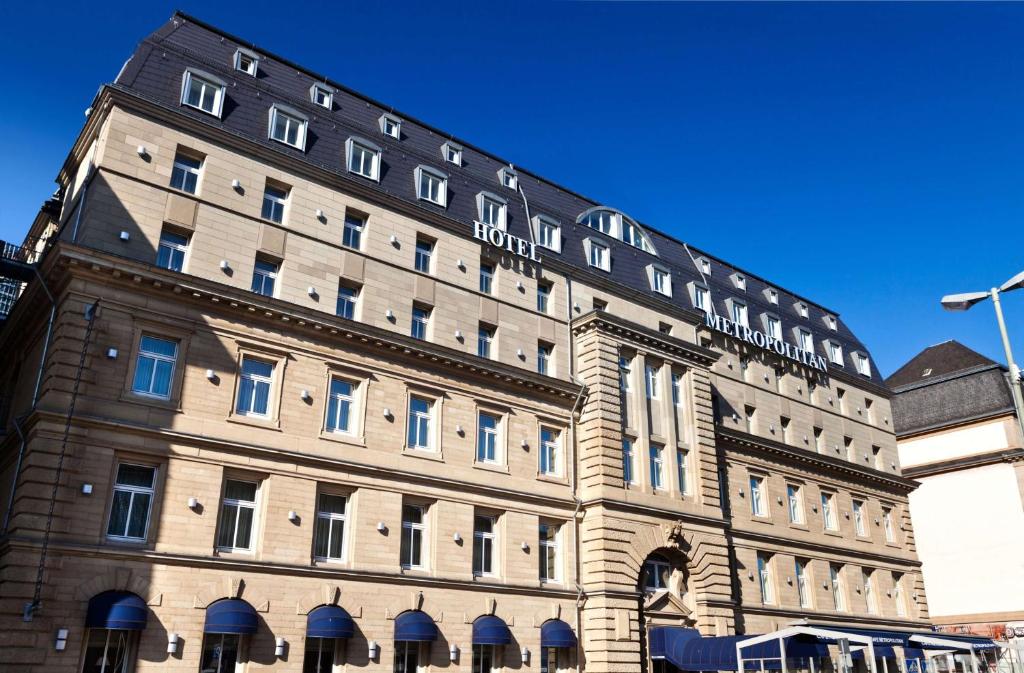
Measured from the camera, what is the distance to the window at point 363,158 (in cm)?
3634

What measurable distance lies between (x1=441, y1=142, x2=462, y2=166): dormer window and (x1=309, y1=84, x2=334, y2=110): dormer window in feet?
20.1

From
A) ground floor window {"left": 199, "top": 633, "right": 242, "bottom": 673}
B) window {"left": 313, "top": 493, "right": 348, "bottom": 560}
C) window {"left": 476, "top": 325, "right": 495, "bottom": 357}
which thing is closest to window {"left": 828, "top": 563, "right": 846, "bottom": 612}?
window {"left": 476, "top": 325, "right": 495, "bottom": 357}

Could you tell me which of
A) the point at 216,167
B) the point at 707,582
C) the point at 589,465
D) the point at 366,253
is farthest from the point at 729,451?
the point at 216,167

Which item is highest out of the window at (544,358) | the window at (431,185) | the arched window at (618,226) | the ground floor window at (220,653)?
the arched window at (618,226)

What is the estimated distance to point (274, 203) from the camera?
109ft

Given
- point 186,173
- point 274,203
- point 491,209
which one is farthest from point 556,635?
point 186,173

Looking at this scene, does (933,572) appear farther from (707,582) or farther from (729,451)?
(707,582)

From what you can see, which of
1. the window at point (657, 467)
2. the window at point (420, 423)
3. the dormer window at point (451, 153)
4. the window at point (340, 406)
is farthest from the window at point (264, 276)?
the window at point (657, 467)

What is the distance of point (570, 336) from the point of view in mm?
40969

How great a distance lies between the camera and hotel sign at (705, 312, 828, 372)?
49625 millimetres

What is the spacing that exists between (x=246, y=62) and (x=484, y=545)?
23.1 metres

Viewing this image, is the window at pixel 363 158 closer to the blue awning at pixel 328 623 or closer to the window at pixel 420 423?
the window at pixel 420 423

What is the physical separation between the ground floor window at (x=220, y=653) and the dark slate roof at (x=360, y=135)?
18121mm

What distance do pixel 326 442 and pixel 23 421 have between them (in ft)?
31.9
